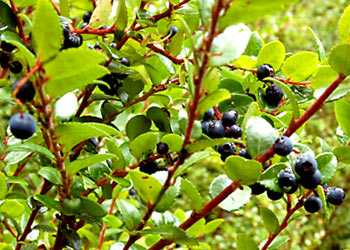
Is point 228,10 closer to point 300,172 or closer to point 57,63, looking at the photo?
point 57,63

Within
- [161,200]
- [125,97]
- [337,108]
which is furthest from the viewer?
[125,97]

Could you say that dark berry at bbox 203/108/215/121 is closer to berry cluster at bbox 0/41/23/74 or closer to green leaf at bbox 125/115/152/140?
green leaf at bbox 125/115/152/140

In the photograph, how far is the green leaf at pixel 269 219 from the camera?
2.68 ft

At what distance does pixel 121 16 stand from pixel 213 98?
0.35m

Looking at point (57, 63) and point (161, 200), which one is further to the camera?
point (161, 200)

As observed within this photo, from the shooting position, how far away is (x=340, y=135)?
2.82 feet

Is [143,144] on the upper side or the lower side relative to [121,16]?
lower

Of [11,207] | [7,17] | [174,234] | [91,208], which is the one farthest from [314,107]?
[11,207]

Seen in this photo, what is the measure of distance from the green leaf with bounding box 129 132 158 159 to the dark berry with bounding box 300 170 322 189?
0.25 m

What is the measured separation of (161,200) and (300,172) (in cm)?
22

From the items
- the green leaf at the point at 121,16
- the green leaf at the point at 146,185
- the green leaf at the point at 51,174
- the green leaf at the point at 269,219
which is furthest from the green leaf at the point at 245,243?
the green leaf at the point at 121,16

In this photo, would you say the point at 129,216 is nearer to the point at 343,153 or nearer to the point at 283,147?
the point at 283,147

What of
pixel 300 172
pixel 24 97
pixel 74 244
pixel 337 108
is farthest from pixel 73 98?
pixel 337 108

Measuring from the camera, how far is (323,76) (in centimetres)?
72
